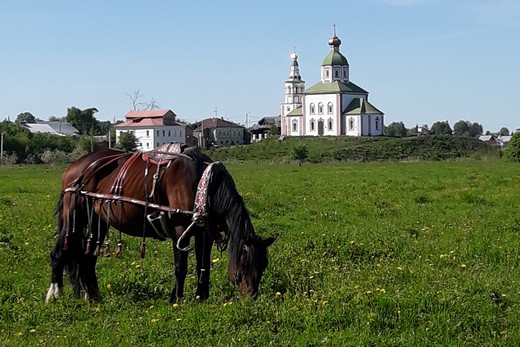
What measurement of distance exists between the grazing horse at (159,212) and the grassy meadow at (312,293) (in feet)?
1.15

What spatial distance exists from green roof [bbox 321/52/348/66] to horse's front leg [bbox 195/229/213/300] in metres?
139

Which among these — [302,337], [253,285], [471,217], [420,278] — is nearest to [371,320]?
[302,337]

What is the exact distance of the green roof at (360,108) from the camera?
132 metres

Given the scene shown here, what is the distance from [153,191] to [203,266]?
42.3 inches

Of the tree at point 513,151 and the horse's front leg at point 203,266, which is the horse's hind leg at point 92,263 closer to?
the horse's front leg at point 203,266

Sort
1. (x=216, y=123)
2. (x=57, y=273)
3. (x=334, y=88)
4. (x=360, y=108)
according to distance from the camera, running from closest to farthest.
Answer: (x=57, y=273) → (x=360, y=108) → (x=334, y=88) → (x=216, y=123)

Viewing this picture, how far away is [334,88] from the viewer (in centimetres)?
13750

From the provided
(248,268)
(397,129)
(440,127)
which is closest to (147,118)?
(397,129)

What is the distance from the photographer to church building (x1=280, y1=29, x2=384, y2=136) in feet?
436

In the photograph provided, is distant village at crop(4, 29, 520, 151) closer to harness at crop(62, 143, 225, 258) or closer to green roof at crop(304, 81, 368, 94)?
green roof at crop(304, 81, 368, 94)

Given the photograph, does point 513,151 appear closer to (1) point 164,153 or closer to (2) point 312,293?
(2) point 312,293

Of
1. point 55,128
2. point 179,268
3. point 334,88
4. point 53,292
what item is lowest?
point 53,292

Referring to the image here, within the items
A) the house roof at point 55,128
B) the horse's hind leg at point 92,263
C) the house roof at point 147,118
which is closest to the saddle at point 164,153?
the horse's hind leg at point 92,263

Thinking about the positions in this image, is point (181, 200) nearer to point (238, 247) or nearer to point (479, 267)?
point (238, 247)
